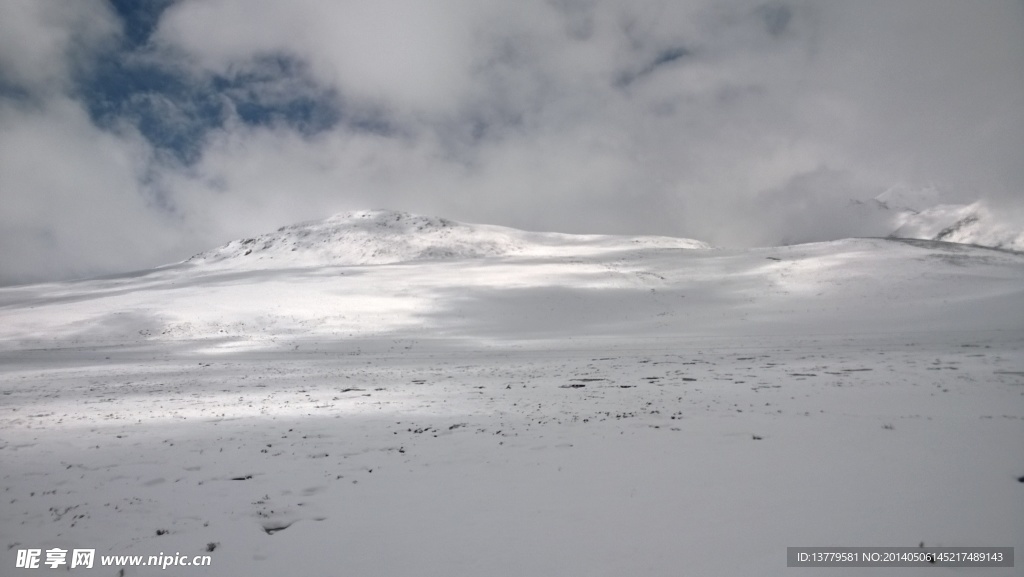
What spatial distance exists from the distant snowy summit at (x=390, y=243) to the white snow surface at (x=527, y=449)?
265 ft

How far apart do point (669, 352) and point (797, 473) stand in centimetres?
2027

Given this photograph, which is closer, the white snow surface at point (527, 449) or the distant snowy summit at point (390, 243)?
the white snow surface at point (527, 449)

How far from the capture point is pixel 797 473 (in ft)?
30.0

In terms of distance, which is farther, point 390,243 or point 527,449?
point 390,243

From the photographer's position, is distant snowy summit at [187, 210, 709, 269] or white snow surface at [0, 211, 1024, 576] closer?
white snow surface at [0, 211, 1024, 576]

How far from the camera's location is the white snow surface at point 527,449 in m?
7.33

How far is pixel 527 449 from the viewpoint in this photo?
37.8 feet

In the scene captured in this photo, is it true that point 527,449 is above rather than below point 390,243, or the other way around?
below

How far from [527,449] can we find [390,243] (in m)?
116

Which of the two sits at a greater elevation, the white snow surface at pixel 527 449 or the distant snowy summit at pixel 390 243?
the distant snowy summit at pixel 390 243

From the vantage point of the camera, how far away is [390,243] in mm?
122500

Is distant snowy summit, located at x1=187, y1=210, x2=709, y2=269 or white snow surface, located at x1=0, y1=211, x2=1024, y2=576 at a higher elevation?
distant snowy summit, located at x1=187, y1=210, x2=709, y2=269

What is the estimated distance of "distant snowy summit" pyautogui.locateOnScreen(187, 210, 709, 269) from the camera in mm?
117312

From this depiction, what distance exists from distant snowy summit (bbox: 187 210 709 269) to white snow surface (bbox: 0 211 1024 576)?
3183 inches
